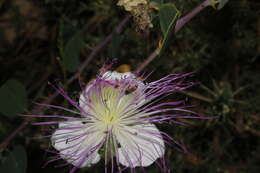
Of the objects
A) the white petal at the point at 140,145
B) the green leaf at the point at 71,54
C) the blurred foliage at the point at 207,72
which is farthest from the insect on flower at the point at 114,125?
the blurred foliage at the point at 207,72

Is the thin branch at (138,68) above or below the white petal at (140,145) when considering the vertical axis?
above

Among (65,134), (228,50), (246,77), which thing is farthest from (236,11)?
(65,134)

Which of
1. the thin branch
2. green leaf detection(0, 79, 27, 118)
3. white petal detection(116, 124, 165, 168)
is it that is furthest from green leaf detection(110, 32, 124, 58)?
green leaf detection(0, 79, 27, 118)

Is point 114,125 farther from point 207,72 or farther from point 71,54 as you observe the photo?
point 207,72

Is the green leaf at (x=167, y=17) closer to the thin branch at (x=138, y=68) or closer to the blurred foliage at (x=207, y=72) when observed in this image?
the thin branch at (x=138, y=68)

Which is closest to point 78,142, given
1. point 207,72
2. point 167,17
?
point 167,17

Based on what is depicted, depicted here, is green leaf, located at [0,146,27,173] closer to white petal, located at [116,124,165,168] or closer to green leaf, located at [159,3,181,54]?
white petal, located at [116,124,165,168]

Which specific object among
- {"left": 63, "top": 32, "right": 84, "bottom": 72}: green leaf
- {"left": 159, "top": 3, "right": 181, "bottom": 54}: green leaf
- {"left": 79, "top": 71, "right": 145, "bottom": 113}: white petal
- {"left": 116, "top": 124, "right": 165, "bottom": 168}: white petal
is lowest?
{"left": 116, "top": 124, "right": 165, "bottom": 168}: white petal
